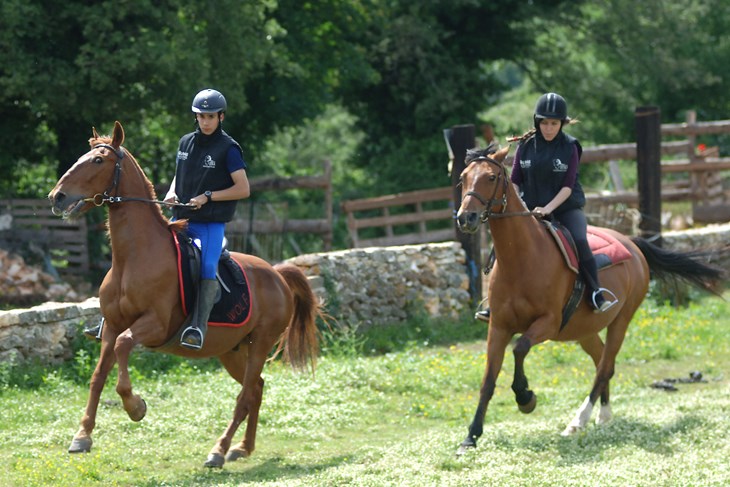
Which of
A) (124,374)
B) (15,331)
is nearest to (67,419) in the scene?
(15,331)

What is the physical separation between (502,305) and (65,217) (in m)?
3.90

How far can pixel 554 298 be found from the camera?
9867 millimetres

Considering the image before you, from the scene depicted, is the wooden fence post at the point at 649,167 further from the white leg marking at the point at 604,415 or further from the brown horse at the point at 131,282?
the brown horse at the point at 131,282

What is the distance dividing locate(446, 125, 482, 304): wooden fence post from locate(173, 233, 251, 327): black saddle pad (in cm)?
692

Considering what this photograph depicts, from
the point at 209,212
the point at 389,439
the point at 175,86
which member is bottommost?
the point at 389,439

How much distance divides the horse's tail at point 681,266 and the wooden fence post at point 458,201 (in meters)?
4.04

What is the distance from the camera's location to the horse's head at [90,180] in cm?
824

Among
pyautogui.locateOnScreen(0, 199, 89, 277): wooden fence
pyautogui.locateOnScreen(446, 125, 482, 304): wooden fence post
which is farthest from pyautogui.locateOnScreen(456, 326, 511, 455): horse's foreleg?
pyautogui.locateOnScreen(0, 199, 89, 277): wooden fence

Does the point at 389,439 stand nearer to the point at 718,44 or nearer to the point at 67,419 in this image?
the point at 67,419

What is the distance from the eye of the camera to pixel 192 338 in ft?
29.2

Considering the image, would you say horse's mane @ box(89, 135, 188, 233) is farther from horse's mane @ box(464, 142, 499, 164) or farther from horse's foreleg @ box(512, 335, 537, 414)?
horse's foreleg @ box(512, 335, 537, 414)

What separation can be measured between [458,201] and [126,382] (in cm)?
858

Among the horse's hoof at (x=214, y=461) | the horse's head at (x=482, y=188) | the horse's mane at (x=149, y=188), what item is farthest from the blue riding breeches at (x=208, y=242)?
the horse's head at (x=482, y=188)

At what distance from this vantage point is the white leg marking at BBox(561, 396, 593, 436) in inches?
399
